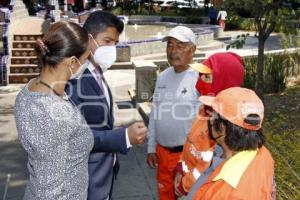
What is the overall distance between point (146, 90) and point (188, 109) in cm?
537

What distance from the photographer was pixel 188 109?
143 inches

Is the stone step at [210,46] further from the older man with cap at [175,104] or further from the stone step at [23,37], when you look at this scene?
the older man with cap at [175,104]

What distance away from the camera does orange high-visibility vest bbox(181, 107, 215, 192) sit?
273 centimetres

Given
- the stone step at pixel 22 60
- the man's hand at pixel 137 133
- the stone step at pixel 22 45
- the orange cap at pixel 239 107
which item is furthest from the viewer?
the stone step at pixel 22 45

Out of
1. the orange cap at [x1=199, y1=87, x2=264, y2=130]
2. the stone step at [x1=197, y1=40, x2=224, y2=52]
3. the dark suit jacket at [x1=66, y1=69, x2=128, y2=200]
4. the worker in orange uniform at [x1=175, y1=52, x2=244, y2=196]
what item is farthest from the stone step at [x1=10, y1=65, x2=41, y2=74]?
the orange cap at [x1=199, y1=87, x2=264, y2=130]

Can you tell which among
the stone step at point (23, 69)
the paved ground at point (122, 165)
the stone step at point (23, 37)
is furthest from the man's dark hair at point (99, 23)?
the stone step at point (23, 37)

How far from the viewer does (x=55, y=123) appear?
87.7 inches

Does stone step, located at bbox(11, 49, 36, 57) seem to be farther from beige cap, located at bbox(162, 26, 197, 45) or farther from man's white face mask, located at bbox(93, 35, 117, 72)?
man's white face mask, located at bbox(93, 35, 117, 72)

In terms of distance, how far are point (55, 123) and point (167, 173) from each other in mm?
1643

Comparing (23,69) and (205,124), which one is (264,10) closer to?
(205,124)

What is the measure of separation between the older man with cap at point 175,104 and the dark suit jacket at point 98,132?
788mm

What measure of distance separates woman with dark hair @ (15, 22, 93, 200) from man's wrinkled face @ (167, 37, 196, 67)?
133cm

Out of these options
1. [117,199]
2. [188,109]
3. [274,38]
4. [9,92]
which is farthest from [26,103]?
[274,38]

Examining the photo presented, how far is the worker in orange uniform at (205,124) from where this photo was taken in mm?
2746
